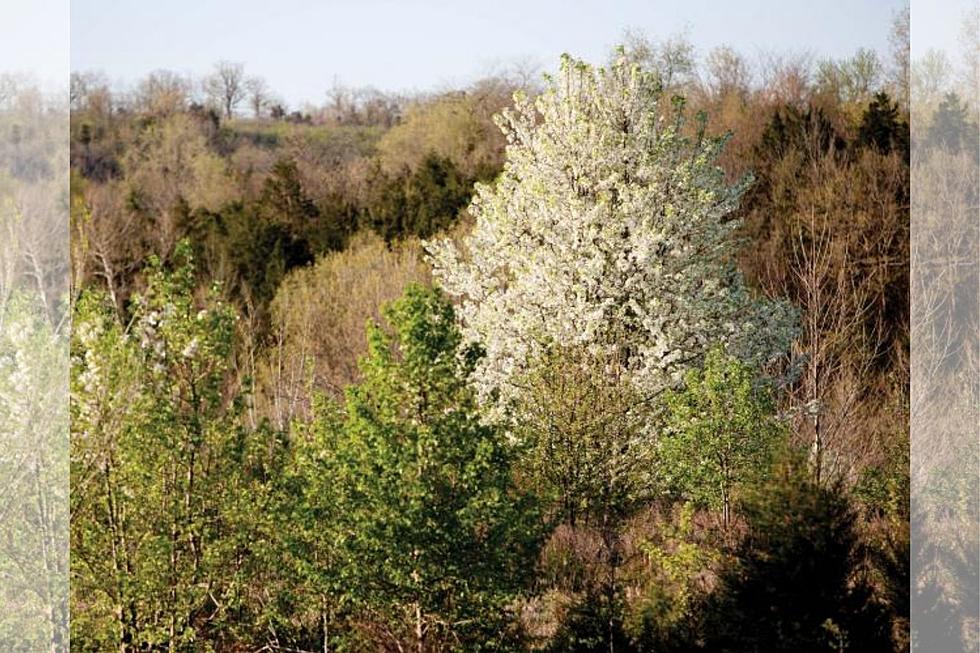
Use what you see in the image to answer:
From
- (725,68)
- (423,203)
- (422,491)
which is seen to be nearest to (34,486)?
(422,491)

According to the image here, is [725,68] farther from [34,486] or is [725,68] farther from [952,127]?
[34,486]

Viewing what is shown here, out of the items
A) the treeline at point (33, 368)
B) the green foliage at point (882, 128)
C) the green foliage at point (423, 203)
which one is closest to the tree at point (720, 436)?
the treeline at point (33, 368)

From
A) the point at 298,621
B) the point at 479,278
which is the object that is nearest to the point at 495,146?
the point at 479,278

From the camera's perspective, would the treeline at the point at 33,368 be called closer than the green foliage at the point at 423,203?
Yes

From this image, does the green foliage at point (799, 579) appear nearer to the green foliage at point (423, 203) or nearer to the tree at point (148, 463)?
the tree at point (148, 463)

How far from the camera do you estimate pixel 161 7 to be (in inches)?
1151

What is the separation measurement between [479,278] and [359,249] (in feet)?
27.5

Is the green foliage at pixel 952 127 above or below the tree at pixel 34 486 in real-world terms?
above

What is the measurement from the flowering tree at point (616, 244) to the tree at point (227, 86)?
26052mm

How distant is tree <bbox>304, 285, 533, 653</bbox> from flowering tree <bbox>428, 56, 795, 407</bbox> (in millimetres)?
2649

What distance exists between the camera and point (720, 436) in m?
7.36

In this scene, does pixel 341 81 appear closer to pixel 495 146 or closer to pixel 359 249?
pixel 495 146

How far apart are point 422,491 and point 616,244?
3594 mm

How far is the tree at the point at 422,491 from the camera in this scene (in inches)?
238
